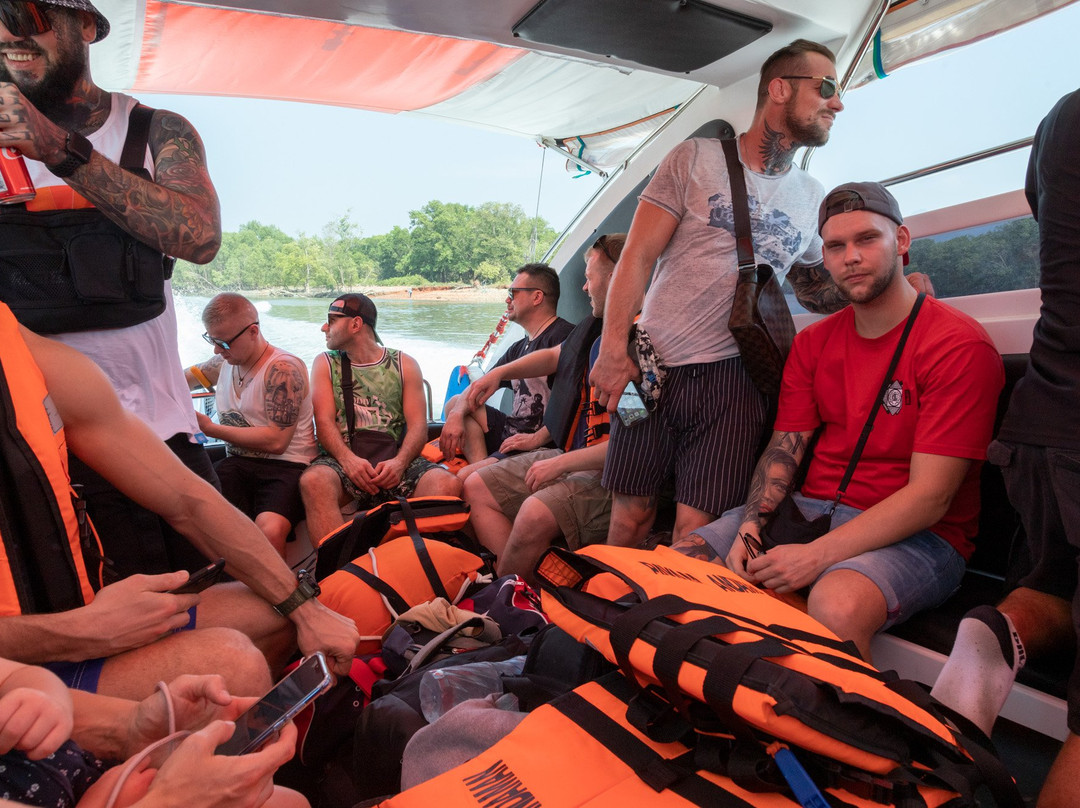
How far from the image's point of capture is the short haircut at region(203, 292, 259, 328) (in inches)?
136

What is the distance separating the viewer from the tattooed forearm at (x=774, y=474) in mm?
2045

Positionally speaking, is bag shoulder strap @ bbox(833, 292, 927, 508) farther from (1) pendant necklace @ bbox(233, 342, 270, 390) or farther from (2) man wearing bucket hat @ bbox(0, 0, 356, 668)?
(1) pendant necklace @ bbox(233, 342, 270, 390)

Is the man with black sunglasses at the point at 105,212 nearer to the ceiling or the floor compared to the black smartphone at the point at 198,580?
nearer to the ceiling

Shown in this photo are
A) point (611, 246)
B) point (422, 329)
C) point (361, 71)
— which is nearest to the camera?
point (611, 246)

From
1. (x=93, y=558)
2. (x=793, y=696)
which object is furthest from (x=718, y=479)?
(x=93, y=558)

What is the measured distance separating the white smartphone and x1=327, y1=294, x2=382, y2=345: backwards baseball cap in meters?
2.01

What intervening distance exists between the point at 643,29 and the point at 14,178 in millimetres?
2665

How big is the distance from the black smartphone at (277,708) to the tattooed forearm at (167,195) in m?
1.13

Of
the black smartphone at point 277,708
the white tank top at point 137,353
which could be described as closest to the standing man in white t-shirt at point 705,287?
the white tank top at point 137,353

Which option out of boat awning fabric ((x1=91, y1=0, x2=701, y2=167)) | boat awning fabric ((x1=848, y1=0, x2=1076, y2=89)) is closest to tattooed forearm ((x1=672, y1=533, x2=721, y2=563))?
boat awning fabric ((x1=848, y1=0, x2=1076, y2=89))

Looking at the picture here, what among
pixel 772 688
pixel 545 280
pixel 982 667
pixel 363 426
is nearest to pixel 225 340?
pixel 363 426

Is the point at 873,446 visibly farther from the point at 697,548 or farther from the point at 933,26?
the point at 933,26

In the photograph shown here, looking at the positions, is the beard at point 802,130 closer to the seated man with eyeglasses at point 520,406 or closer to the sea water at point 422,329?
the seated man with eyeglasses at point 520,406

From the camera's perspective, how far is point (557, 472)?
2.93 metres
